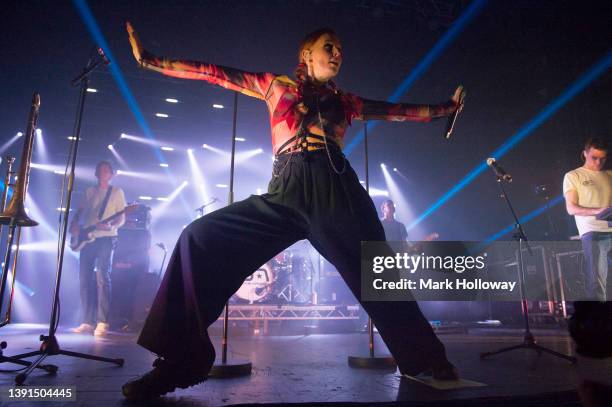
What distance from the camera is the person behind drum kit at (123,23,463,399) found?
194 centimetres

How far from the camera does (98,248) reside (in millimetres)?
6266

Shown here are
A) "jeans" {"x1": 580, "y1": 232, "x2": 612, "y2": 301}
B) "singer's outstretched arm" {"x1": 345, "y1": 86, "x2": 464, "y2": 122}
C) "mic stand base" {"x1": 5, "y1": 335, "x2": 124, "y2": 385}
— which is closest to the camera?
"mic stand base" {"x1": 5, "y1": 335, "x2": 124, "y2": 385}

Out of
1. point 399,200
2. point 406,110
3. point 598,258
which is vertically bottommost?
point 598,258

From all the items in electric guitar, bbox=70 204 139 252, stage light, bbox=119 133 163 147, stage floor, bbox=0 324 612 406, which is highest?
stage light, bbox=119 133 163 147

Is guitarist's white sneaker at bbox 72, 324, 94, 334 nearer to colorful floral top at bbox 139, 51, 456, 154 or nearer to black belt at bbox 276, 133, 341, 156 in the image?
colorful floral top at bbox 139, 51, 456, 154

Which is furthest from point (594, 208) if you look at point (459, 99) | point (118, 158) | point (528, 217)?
point (118, 158)

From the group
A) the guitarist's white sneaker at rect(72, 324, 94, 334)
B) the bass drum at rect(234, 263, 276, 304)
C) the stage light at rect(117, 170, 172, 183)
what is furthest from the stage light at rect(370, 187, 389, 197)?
the guitarist's white sneaker at rect(72, 324, 94, 334)

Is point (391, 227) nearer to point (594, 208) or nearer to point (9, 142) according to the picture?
point (594, 208)

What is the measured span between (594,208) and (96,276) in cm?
713

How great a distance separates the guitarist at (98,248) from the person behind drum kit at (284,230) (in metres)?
4.75

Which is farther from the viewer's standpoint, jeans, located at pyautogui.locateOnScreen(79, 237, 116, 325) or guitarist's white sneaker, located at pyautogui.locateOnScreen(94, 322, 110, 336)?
jeans, located at pyautogui.locateOnScreen(79, 237, 116, 325)

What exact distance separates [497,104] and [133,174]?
1218 cm

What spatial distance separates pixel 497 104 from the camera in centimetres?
998

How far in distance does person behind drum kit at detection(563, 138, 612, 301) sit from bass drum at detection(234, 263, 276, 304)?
533cm
